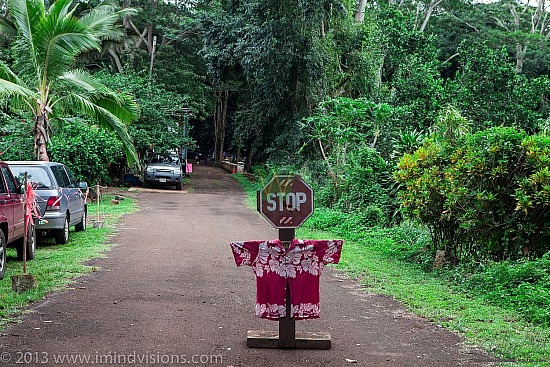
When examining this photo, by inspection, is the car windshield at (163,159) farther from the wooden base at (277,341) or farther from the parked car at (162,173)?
the wooden base at (277,341)

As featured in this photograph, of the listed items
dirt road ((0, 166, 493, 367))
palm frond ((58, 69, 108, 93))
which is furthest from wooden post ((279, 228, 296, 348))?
palm frond ((58, 69, 108, 93))

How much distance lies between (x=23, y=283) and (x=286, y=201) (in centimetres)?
426

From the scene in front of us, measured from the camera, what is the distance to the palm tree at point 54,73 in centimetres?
1625

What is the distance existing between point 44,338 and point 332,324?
3113 mm

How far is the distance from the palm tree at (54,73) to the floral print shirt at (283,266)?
10805 mm

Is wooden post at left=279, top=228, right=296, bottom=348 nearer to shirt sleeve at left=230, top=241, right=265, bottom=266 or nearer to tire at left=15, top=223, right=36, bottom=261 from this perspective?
shirt sleeve at left=230, top=241, right=265, bottom=266

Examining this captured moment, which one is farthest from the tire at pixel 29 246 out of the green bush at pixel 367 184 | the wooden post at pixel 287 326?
the green bush at pixel 367 184

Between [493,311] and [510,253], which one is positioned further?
[510,253]

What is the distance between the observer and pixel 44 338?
6250mm

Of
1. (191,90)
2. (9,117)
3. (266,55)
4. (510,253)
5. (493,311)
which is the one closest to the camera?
(493,311)

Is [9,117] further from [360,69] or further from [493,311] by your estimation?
[493,311]

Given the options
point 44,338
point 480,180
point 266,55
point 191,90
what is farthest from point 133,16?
point 44,338

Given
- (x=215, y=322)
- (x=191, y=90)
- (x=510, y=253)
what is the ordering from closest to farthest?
1. (x=215, y=322)
2. (x=510, y=253)
3. (x=191, y=90)

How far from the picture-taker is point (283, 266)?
20.5 feet
